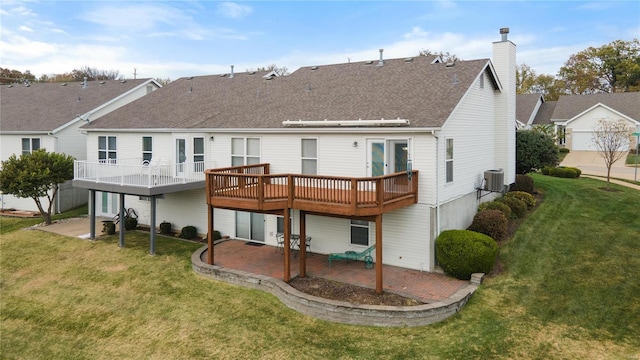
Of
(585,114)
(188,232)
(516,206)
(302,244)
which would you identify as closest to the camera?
(302,244)

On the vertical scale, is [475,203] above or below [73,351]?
above

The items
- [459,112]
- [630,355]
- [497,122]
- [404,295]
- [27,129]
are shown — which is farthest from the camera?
[27,129]

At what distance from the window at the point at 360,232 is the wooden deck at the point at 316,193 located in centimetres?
205

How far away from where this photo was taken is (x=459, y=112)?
48.8ft

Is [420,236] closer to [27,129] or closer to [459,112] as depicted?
[459,112]

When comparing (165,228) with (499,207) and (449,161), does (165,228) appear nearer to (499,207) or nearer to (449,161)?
(449,161)

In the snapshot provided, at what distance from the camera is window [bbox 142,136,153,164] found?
64.9ft

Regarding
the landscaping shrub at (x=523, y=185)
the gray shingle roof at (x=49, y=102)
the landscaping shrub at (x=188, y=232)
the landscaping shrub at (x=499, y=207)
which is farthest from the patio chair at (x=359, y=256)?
the gray shingle roof at (x=49, y=102)

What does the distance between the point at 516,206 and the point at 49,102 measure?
90.1 feet

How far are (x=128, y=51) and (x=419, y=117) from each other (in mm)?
27288

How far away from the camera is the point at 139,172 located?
16828mm

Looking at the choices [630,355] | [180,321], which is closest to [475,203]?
[630,355]

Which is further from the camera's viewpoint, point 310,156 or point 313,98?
point 313,98

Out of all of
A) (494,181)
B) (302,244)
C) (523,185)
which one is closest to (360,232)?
(302,244)
